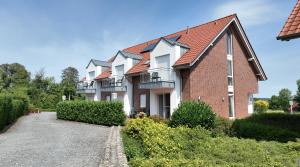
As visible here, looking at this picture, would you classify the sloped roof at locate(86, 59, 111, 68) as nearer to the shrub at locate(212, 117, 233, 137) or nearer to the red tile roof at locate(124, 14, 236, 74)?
the red tile roof at locate(124, 14, 236, 74)

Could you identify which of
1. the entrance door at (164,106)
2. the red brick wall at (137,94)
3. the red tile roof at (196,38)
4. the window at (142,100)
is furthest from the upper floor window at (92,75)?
the entrance door at (164,106)

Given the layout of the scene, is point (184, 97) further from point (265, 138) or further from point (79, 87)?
point (79, 87)

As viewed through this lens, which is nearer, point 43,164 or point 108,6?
point 43,164

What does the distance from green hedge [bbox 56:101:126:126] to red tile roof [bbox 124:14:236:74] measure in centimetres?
616

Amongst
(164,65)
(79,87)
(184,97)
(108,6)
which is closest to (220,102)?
(184,97)

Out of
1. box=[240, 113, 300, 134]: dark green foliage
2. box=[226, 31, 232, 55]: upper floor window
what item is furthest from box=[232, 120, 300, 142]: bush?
box=[226, 31, 232, 55]: upper floor window

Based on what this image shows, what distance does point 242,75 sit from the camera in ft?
92.0

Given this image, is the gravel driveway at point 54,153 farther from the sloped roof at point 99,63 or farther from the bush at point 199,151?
the sloped roof at point 99,63

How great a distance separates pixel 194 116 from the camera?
1557cm

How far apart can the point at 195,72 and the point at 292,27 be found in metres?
14.3

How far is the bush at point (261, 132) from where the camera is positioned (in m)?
12.9

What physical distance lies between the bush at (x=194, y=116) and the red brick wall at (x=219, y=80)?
21.6ft

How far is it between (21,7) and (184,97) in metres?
13.8

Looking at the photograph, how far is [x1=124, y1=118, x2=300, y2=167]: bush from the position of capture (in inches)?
312
